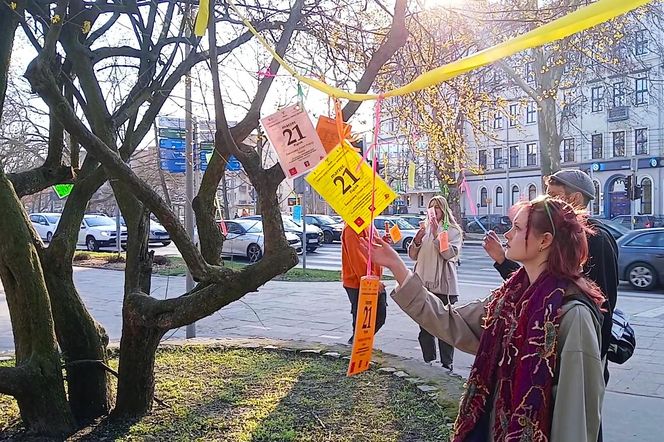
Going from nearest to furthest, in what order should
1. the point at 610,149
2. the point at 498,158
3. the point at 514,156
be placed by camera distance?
the point at 610,149 < the point at 514,156 < the point at 498,158

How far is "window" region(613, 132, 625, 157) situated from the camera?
45.1 m

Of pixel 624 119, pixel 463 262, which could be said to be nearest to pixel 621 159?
pixel 624 119

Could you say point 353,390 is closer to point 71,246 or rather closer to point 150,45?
point 71,246

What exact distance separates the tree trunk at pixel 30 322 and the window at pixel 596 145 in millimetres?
47963

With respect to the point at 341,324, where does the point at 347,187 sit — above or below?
above

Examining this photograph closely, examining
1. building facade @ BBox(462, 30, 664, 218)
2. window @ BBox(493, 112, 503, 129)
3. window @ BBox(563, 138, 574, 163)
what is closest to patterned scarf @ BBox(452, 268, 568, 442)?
window @ BBox(493, 112, 503, 129)

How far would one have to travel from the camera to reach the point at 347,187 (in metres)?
3.02

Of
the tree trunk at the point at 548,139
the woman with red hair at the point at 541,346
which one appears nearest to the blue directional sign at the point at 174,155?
the woman with red hair at the point at 541,346

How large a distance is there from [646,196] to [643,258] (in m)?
33.9

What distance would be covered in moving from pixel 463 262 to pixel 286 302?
41.8 feet

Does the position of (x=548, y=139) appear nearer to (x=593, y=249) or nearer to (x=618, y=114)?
(x=618, y=114)

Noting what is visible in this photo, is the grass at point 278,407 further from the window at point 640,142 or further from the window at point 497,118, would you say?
the window at point 640,142

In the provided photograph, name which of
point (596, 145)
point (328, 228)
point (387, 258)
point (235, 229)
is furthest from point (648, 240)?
point (596, 145)

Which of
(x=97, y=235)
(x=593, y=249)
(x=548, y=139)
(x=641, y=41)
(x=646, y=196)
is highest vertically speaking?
(x=641, y=41)
